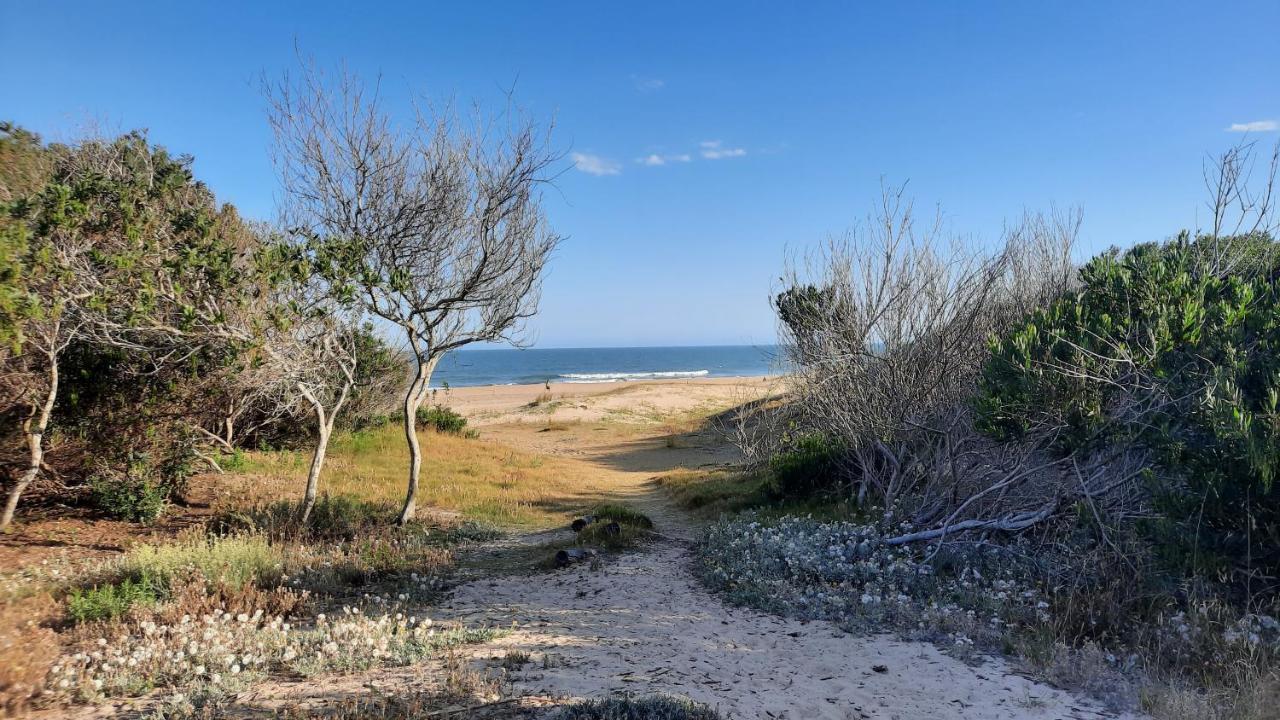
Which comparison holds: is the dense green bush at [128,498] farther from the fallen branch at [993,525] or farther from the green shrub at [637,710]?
the fallen branch at [993,525]

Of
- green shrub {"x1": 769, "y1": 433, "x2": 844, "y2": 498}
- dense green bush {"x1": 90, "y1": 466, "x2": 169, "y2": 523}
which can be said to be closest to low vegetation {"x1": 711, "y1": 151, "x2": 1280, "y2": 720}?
green shrub {"x1": 769, "y1": 433, "x2": 844, "y2": 498}

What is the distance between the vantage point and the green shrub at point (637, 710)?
3.79m

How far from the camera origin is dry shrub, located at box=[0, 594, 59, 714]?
4.09m

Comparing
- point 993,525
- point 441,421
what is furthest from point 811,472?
point 441,421

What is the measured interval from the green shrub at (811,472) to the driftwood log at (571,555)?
5176 mm

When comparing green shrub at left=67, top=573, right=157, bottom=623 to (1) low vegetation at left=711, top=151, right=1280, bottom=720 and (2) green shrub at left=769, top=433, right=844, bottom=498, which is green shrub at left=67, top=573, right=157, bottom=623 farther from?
(2) green shrub at left=769, top=433, right=844, bottom=498

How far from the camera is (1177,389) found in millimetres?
6094

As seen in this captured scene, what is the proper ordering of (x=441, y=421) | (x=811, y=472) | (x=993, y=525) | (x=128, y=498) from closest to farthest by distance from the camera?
(x=993, y=525) → (x=128, y=498) → (x=811, y=472) → (x=441, y=421)

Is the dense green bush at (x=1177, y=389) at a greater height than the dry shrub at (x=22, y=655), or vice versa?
the dense green bush at (x=1177, y=389)

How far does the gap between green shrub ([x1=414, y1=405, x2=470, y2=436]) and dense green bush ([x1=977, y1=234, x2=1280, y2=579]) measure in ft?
62.0

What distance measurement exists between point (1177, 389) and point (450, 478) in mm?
13585

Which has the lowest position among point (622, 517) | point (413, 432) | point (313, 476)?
point (622, 517)

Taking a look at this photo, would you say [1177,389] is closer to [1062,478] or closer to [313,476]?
[1062,478]

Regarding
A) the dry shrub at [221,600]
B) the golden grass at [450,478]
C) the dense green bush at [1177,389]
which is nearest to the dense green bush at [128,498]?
the golden grass at [450,478]
